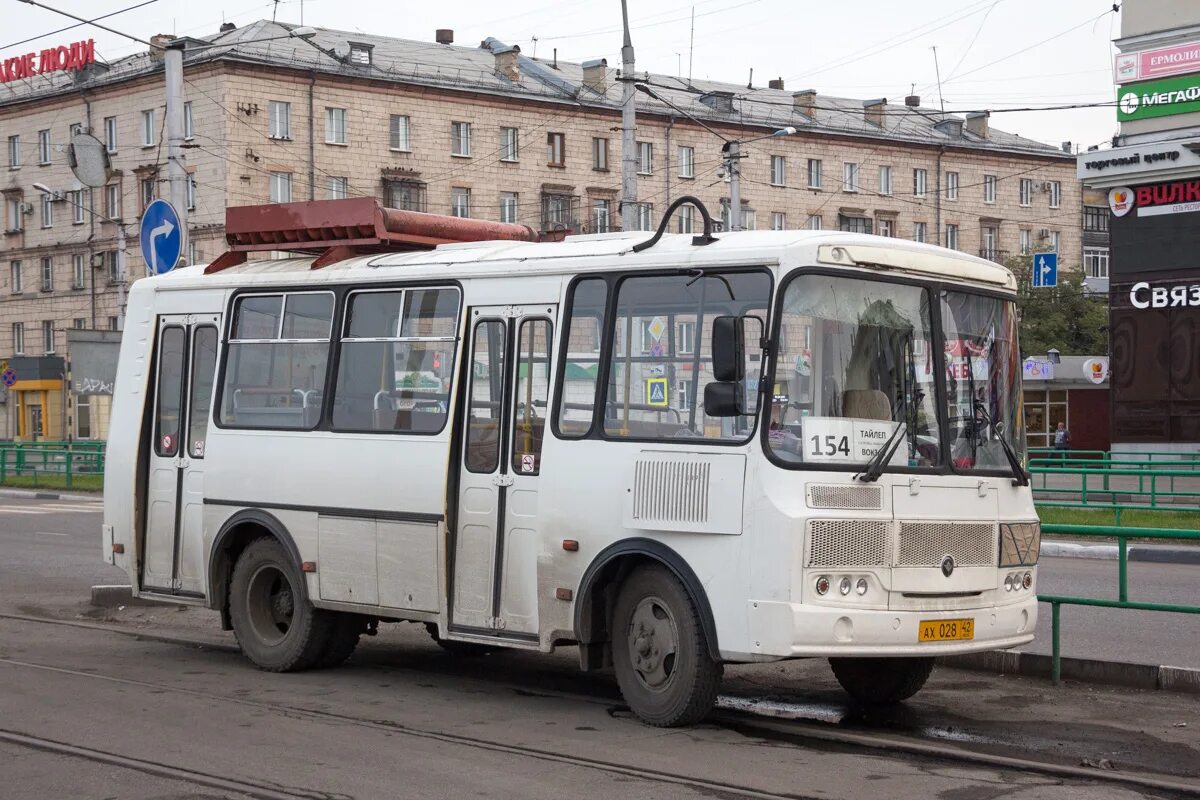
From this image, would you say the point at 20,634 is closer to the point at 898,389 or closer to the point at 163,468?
the point at 163,468

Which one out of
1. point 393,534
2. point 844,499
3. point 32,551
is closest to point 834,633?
point 844,499

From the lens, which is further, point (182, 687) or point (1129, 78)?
point (1129, 78)

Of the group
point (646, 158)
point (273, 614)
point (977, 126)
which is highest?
point (977, 126)

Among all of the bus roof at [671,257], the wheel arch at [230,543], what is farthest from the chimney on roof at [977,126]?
the wheel arch at [230,543]

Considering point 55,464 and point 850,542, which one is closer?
point 850,542

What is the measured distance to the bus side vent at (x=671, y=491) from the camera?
29.7 ft

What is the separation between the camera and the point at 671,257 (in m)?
9.48

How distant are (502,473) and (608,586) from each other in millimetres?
1038

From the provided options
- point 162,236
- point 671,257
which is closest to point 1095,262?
point 162,236

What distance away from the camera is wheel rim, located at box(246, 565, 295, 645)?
11.7m

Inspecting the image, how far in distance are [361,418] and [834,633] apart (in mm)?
3733

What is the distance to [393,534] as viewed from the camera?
10688 millimetres

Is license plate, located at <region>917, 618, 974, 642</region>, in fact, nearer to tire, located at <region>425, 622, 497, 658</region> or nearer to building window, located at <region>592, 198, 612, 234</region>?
tire, located at <region>425, 622, 497, 658</region>

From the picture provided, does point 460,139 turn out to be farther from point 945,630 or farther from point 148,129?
point 945,630
